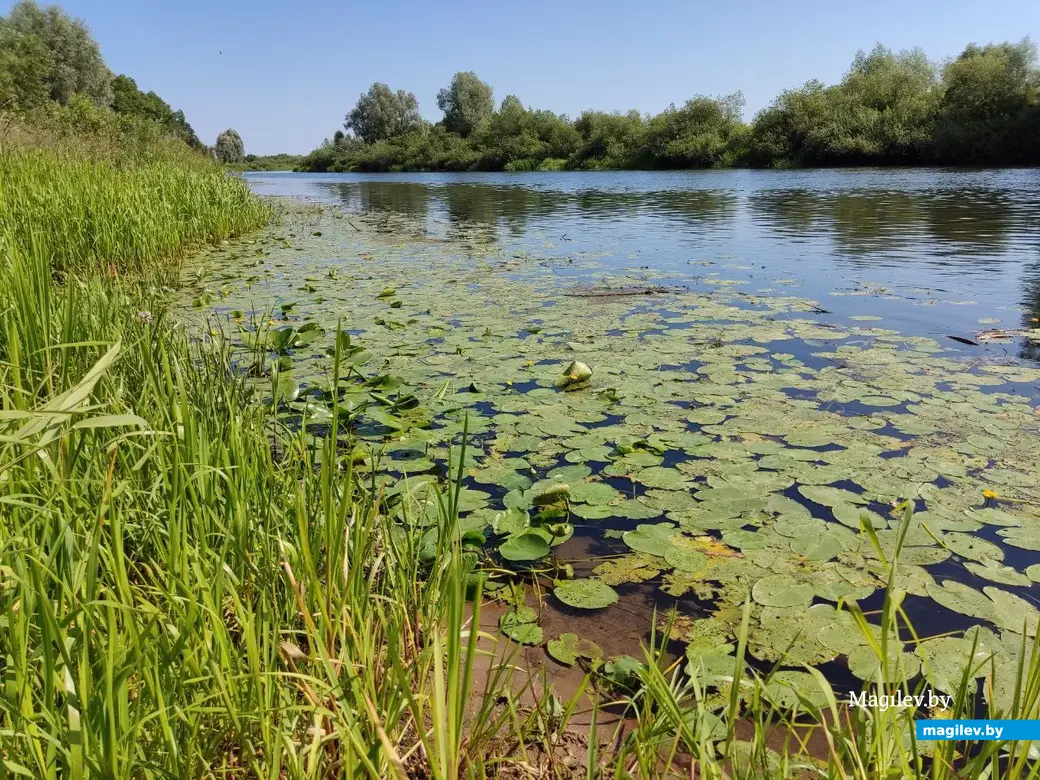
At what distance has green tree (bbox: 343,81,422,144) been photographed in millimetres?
74125

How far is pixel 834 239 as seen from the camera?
924 centimetres

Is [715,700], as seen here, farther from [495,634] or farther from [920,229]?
[920,229]

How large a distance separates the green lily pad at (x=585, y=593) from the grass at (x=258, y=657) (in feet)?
0.88

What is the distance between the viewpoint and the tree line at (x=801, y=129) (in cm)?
2750

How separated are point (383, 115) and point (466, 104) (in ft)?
49.8

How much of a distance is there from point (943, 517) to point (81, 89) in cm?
4638

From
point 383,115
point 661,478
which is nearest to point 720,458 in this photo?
point 661,478

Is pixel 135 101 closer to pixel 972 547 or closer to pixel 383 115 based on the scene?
pixel 383 115

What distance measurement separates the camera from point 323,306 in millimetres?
5629

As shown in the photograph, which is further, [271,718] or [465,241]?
[465,241]

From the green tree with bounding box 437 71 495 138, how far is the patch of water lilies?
61.8m

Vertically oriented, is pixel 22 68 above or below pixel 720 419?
above

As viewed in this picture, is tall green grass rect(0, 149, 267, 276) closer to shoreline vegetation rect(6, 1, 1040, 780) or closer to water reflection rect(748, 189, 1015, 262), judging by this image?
shoreline vegetation rect(6, 1, 1040, 780)

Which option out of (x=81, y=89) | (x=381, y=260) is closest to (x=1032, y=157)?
(x=381, y=260)
